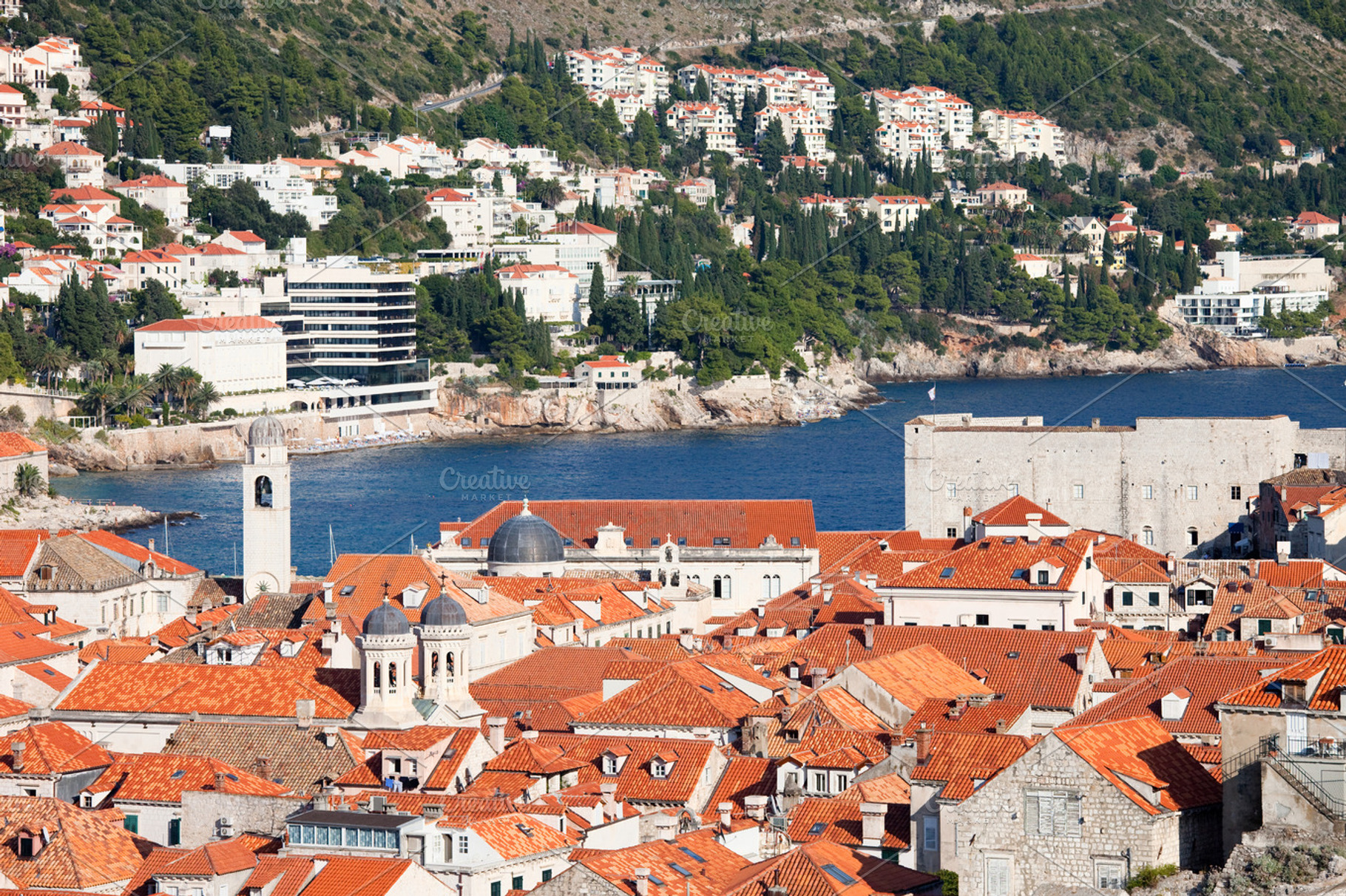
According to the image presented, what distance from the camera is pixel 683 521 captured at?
5900cm

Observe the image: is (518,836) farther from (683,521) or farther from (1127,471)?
(1127,471)

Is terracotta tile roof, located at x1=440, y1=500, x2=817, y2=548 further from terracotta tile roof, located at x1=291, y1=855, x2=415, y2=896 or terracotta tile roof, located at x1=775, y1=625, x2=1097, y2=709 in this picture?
terracotta tile roof, located at x1=291, y1=855, x2=415, y2=896

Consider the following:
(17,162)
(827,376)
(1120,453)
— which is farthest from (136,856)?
(827,376)

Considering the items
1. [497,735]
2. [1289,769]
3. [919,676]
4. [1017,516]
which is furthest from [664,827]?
[1017,516]

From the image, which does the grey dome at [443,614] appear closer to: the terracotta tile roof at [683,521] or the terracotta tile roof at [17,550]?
the terracotta tile roof at [17,550]

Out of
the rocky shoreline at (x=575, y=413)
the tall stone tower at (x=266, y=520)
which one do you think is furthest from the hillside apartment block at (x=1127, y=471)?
the rocky shoreline at (x=575, y=413)

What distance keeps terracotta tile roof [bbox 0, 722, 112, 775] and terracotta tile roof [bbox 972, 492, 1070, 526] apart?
2768 cm

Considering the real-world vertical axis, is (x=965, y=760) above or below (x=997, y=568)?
above

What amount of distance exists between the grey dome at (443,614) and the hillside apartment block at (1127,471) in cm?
3178

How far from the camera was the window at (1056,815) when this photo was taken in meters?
22.0

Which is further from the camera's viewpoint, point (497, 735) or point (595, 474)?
point (595, 474)

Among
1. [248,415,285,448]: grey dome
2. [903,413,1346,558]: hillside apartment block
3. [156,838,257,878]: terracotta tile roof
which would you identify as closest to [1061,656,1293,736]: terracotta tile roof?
[156,838,257,878]: terracotta tile roof

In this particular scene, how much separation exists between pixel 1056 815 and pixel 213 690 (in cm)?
1752

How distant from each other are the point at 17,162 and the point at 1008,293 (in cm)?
8184
